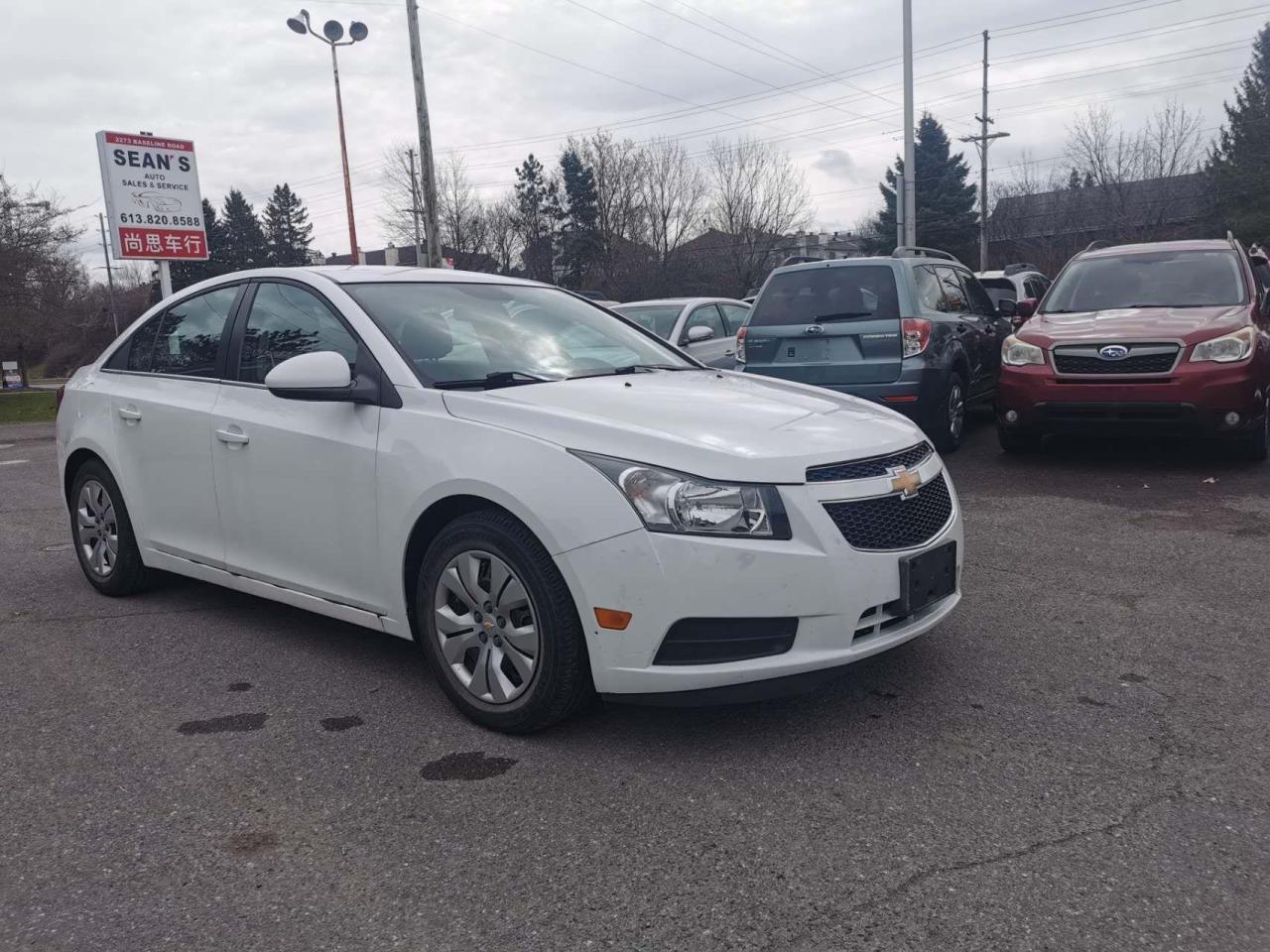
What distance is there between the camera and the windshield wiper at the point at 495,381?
3795 mm

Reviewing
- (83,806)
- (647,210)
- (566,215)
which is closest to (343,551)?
(83,806)

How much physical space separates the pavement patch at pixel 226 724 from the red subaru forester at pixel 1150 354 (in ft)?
20.0

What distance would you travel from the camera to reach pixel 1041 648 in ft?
13.6

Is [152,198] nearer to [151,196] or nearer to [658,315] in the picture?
[151,196]

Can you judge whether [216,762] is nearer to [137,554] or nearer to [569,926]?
[569,926]

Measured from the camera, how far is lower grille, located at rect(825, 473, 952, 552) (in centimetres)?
324

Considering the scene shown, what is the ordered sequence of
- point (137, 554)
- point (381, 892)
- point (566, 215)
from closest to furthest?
point (381, 892) < point (137, 554) < point (566, 215)

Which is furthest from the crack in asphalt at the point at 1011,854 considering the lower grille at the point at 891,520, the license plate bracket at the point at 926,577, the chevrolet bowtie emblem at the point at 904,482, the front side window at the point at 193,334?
the front side window at the point at 193,334

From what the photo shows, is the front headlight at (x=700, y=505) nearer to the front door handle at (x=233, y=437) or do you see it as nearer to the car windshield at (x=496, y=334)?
the car windshield at (x=496, y=334)

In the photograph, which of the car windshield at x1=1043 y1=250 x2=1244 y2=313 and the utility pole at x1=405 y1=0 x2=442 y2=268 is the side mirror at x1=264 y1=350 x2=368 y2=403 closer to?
the car windshield at x1=1043 y1=250 x2=1244 y2=313

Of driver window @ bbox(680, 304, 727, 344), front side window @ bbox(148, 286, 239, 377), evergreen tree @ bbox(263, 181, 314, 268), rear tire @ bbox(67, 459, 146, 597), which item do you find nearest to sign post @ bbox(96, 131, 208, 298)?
driver window @ bbox(680, 304, 727, 344)

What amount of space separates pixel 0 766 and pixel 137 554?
77.2 inches

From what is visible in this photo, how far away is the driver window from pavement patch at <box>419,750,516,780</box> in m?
8.82

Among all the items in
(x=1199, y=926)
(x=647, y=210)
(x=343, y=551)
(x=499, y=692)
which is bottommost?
(x=1199, y=926)
